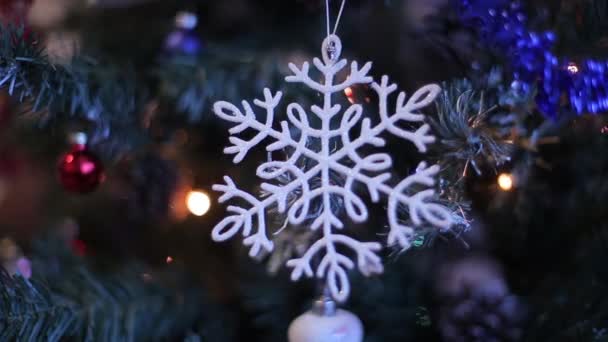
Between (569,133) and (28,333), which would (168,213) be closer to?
(28,333)

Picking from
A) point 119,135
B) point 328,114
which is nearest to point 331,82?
point 328,114

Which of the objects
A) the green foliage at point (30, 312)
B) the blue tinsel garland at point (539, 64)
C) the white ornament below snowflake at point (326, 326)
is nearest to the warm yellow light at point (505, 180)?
the blue tinsel garland at point (539, 64)

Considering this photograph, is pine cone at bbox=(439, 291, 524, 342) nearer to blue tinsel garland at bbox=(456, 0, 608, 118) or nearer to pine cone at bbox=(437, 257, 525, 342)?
pine cone at bbox=(437, 257, 525, 342)

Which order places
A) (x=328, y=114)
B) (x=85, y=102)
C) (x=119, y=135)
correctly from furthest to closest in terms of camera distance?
(x=119, y=135) < (x=85, y=102) < (x=328, y=114)

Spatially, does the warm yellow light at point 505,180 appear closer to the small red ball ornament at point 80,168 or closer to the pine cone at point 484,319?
the pine cone at point 484,319

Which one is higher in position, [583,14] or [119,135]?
[583,14]

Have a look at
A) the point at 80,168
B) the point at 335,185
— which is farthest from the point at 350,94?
the point at 80,168
